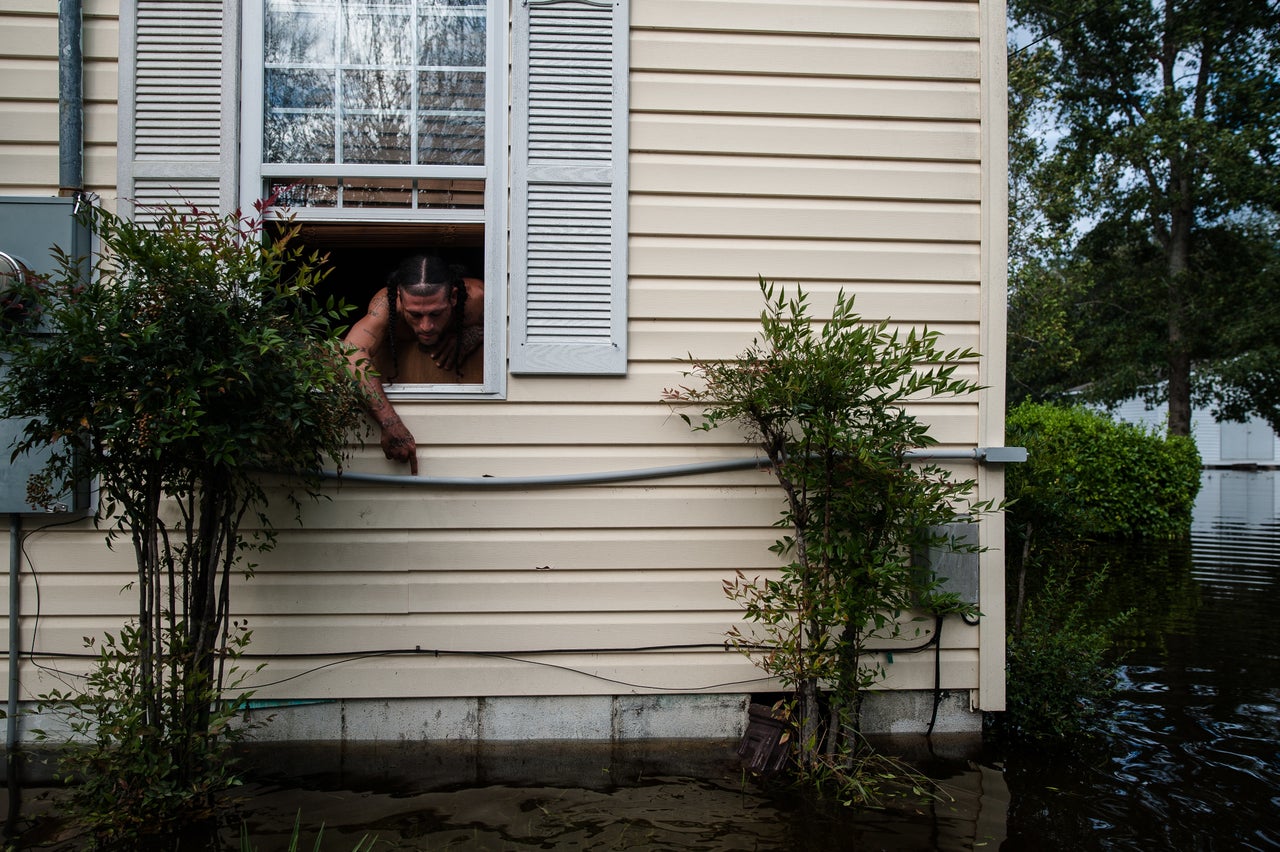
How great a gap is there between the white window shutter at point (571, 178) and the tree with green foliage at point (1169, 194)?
11.4 m

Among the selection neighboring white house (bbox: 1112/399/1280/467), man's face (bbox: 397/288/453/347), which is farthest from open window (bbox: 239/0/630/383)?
neighboring white house (bbox: 1112/399/1280/467)

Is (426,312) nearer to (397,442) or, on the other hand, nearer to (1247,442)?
(397,442)

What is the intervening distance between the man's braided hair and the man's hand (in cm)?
38

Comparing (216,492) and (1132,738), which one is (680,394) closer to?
(216,492)

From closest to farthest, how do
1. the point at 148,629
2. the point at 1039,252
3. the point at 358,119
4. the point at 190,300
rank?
the point at 190,300
the point at 148,629
the point at 358,119
the point at 1039,252

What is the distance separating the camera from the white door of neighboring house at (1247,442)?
2870 centimetres

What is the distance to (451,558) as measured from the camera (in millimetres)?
3375

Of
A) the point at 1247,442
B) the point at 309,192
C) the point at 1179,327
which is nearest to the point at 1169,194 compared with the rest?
the point at 1179,327

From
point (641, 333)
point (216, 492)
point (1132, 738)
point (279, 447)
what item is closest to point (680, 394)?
point (641, 333)

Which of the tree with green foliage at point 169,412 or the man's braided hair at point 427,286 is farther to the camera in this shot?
the man's braided hair at point 427,286

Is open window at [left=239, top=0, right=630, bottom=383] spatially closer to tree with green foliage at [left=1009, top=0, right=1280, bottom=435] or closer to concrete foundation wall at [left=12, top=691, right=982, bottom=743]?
concrete foundation wall at [left=12, top=691, right=982, bottom=743]

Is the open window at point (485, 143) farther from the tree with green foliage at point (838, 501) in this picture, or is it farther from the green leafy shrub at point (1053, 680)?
the green leafy shrub at point (1053, 680)

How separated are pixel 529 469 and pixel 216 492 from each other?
120 centimetres

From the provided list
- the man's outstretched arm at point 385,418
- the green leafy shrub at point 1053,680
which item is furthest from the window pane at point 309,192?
the green leafy shrub at point 1053,680
